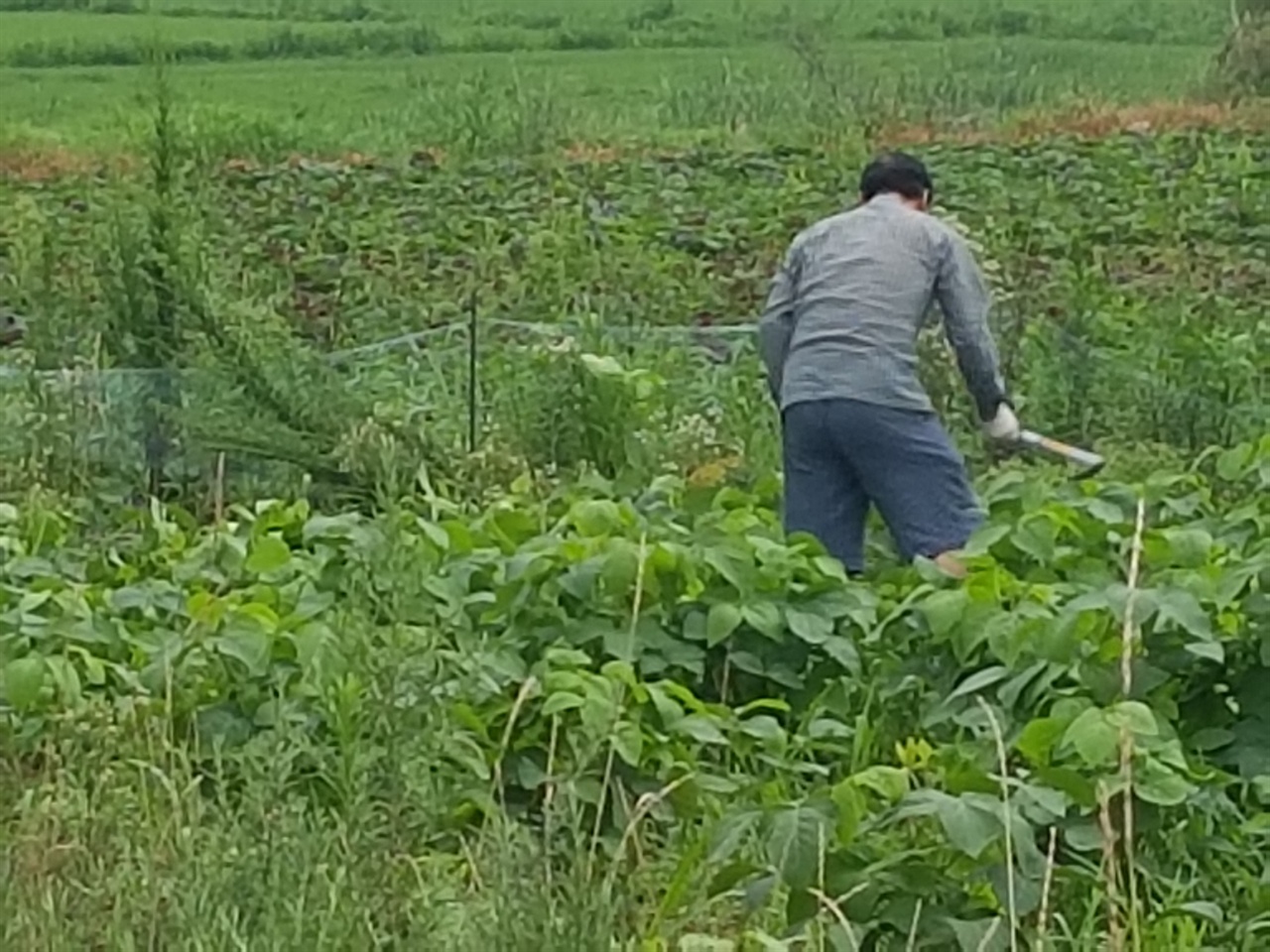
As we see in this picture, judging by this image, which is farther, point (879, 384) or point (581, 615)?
point (879, 384)

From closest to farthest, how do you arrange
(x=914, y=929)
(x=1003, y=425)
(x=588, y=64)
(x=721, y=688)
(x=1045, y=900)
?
1. (x=1045, y=900)
2. (x=914, y=929)
3. (x=721, y=688)
4. (x=1003, y=425)
5. (x=588, y=64)

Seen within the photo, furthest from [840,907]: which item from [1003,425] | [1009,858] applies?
[1003,425]

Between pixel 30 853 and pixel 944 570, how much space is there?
2.07 metres

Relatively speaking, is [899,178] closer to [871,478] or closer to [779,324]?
[779,324]

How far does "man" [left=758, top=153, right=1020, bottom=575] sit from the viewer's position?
6461 mm

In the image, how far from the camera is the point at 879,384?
6.48 meters

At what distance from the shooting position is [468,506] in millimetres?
6504

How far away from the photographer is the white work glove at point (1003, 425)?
6.67 meters

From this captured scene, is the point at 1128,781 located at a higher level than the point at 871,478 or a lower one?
higher

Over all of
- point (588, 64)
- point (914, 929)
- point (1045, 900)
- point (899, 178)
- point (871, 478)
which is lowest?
point (588, 64)

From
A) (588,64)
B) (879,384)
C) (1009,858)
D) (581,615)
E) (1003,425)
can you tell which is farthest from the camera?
(588,64)

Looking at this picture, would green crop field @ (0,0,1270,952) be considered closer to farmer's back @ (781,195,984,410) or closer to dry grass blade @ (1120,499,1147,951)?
dry grass blade @ (1120,499,1147,951)

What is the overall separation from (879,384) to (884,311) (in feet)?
0.60

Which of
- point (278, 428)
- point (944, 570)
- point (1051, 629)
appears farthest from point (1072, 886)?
point (278, 428)
